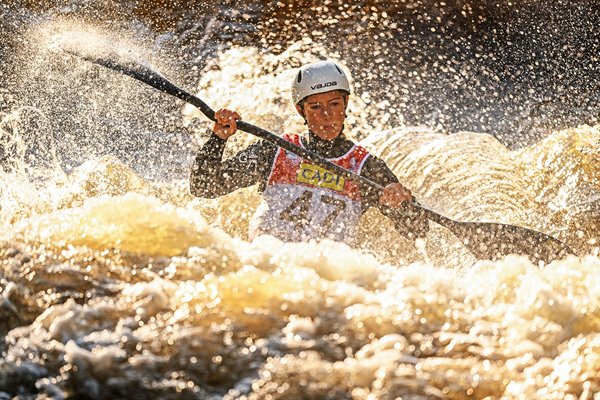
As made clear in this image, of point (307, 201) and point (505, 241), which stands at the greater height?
point (307, 201)

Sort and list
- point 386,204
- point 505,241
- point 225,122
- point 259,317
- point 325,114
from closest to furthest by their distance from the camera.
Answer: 1. point 259,317
2. point 225,122
3. point 386,204
4. point 505,241
5. point 325,114

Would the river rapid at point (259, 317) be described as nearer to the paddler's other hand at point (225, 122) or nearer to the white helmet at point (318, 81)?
the paddler's other hand at point (225, 122)

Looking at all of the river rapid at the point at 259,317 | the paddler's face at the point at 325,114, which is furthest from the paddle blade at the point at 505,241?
the paddler's face at the point at 325,114

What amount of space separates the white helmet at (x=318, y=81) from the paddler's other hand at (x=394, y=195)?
84 centimetres

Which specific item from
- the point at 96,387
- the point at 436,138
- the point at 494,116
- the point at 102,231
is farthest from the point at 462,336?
the point at 494,116

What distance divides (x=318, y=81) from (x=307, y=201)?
33.0 inches

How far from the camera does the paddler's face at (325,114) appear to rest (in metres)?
5.13

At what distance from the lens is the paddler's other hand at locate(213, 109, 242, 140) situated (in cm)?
467

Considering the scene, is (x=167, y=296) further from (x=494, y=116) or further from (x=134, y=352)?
(x=494, y=116)

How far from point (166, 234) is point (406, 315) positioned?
1.06m

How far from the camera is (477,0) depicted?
1059 cm

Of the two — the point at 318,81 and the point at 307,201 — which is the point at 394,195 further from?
the point at 318,81

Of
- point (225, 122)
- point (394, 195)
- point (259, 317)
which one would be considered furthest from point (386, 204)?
point (259, 317)

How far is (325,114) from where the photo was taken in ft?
16.8
